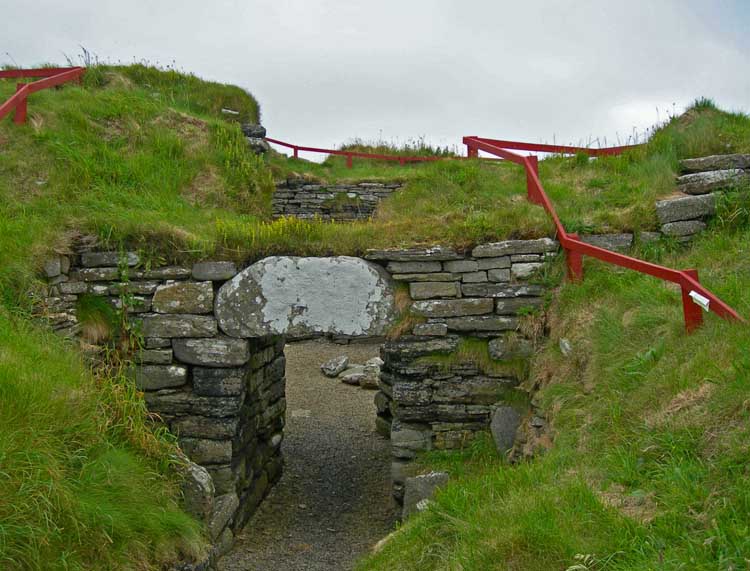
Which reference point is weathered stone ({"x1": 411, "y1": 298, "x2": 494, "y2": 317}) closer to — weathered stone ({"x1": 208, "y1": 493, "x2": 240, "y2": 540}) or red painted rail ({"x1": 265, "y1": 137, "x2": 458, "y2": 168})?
weathered stone ({"x1": 208, "y1": 493, "x2": 240, "y2": 540})

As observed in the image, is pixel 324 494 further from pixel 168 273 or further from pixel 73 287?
pixel 73 287

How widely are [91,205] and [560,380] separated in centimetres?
440

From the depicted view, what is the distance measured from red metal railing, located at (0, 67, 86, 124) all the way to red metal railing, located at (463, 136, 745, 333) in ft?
15.6

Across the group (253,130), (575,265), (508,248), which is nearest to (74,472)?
(508,248)

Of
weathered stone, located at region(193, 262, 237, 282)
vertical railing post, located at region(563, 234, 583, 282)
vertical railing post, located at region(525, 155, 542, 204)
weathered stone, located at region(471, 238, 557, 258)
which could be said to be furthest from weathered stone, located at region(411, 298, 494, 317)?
weathered stone, located at region(193, 262, 237, 282)

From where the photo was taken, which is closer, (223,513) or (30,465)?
(30,465)

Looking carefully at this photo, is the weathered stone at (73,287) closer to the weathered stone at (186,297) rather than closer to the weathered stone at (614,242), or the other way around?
the weathered stone at (186,297)

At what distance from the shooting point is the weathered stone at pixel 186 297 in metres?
5.86

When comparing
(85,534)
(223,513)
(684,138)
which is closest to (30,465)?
(85,534)

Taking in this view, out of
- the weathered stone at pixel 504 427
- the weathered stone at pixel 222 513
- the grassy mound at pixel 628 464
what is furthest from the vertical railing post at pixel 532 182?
the weathered stone at pixel 222 513

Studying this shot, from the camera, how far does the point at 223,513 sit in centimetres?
552

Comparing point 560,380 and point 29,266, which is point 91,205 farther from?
point 560,380

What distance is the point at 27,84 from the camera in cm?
722

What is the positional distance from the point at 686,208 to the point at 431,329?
2470 millimetres
